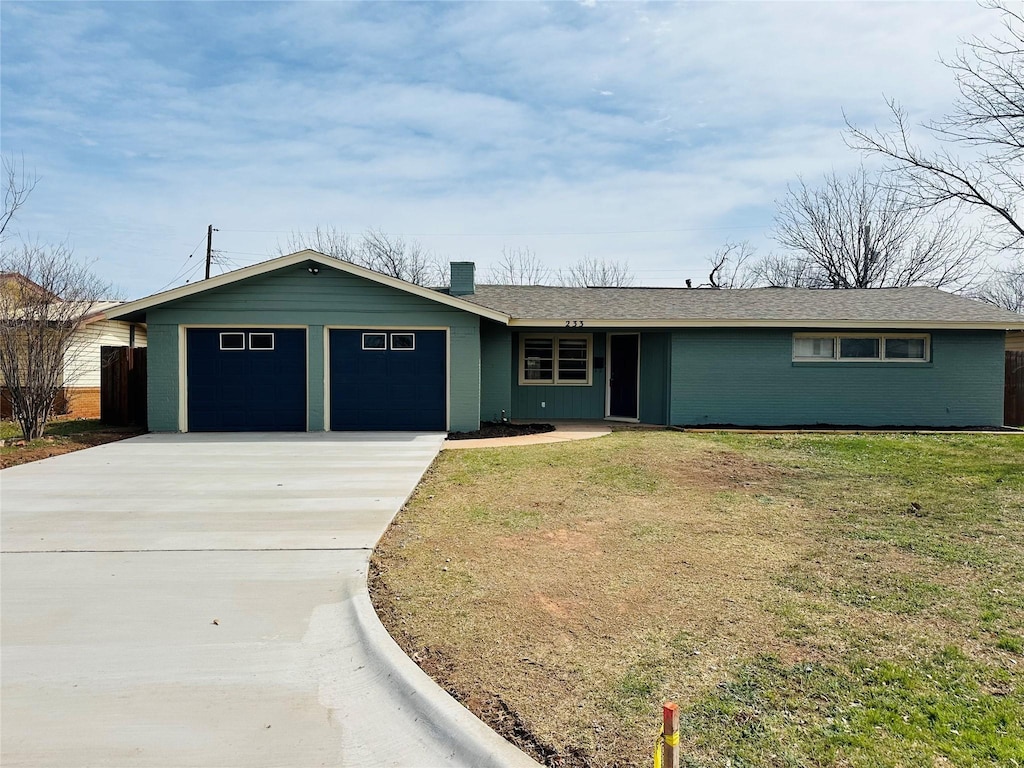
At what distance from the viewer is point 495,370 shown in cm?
1429

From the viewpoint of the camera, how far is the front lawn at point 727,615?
8.27ft

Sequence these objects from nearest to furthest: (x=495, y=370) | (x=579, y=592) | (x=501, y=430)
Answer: (x=579, y=592)
(x=501, y=430)
(x=495, y=370)

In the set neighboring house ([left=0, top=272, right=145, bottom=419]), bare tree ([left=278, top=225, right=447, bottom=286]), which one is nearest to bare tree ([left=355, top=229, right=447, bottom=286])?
bare tree ([left=278, top=225, right=447, bottom=286])

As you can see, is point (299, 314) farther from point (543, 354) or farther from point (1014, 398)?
point (1014, 398)

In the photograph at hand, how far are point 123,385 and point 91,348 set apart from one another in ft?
17.5

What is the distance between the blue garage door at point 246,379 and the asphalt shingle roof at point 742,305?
450cm

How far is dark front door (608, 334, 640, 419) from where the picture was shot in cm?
1511

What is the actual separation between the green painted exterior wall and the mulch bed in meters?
1.73

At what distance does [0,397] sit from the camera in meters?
15.6

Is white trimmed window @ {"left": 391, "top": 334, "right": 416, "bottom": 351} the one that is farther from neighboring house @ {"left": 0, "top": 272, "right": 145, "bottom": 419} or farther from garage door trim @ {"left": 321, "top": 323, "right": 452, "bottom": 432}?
neighboring house @ {"left": 0, "top": 272, "right": 145, "bottom": 419}

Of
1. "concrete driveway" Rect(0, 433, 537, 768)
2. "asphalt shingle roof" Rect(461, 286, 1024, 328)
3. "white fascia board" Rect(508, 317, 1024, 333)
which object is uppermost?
"asphalt shingle roof" Rect(461, 286, 1024, 328)

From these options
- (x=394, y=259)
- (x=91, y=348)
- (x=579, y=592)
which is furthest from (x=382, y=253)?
(x=579, y=592)

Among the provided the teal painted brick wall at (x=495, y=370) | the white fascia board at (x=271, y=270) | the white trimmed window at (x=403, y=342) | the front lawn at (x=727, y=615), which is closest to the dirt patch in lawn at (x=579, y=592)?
the front lawn at (x=727, y=615)

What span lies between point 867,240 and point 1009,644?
3316 cm
